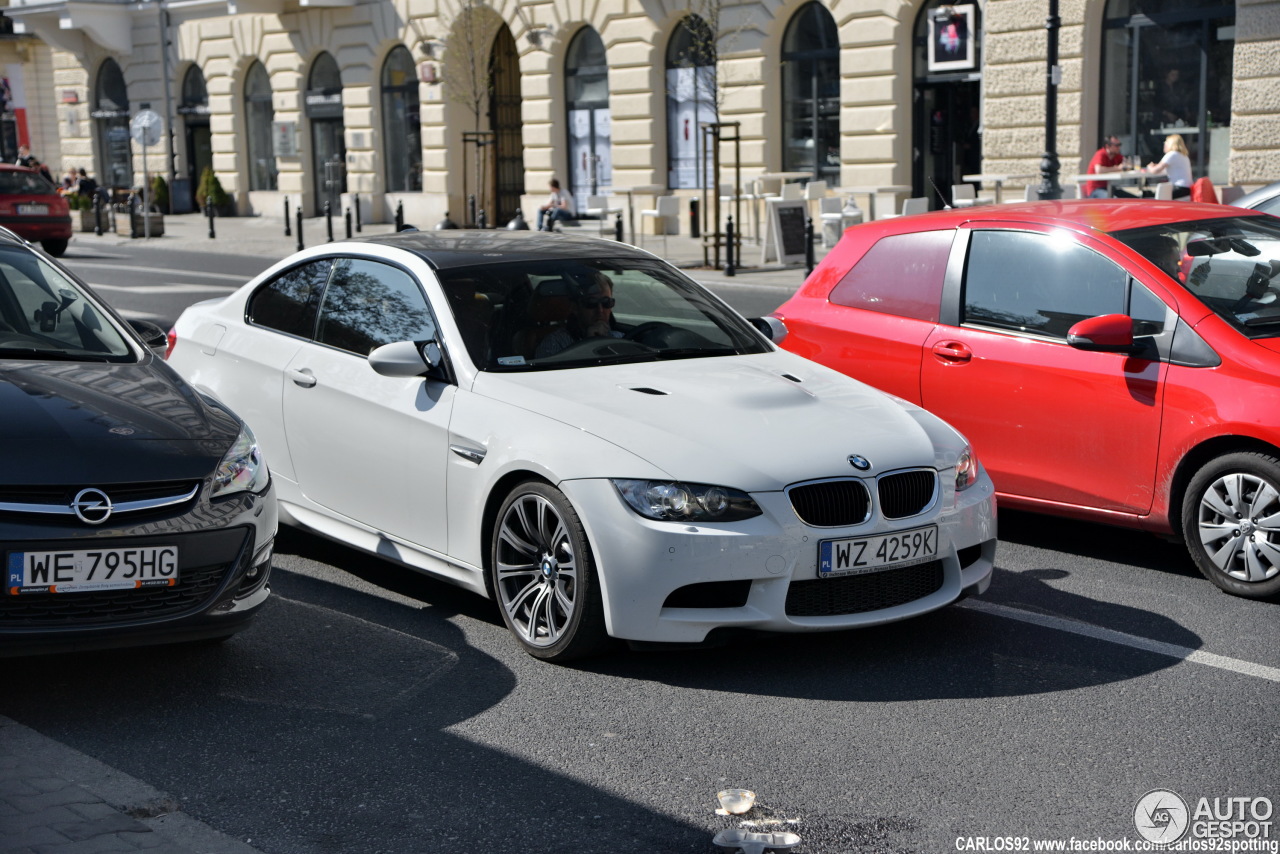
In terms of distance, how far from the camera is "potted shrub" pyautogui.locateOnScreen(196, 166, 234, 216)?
39031 mm

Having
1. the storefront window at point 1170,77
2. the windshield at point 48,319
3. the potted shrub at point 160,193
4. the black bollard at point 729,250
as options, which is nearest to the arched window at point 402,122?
the potted shrub at point 160,193

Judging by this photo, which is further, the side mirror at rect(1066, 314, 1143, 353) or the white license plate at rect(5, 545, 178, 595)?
the side mirror at rect(1066, 314, 1143, 353)

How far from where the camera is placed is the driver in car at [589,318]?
6.02m

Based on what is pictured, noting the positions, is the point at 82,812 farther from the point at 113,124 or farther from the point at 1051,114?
the point at 113,124

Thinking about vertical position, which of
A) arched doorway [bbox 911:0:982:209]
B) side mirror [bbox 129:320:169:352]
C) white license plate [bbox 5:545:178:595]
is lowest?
white license plate [bbox 5:545:178:595]

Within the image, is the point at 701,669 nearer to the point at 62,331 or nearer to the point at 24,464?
the point at 24,464

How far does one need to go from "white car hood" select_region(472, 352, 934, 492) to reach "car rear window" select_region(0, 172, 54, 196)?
24891mm

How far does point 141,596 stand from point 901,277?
4.00 m

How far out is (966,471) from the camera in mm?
5543

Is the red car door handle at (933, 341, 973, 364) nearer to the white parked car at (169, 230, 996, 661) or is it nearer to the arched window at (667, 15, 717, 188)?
the white parked car at (169, 230, 996, 661)

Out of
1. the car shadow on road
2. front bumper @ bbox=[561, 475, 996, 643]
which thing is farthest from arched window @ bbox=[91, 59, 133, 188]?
front bumper @ bbox=[561, 475, 996, 643]

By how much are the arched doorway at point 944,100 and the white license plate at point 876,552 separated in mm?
20159

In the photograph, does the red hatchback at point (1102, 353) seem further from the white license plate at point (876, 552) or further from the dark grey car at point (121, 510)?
the dark grey car at point (121, 510)

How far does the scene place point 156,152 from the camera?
4206cm
